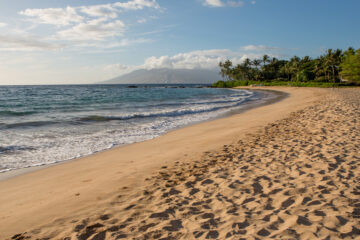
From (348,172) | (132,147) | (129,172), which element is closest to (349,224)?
(348,172)

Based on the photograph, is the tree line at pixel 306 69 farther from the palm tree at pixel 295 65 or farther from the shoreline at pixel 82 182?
the shoreline at pixel 82 182

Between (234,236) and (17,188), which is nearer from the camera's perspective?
(234,236)

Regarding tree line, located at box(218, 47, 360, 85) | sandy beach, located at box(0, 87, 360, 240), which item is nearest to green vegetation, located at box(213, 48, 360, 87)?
tree line, located at box(218, 47, 360, 85)

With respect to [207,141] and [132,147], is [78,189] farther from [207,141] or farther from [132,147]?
[207,141]

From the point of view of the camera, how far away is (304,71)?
3337 inches

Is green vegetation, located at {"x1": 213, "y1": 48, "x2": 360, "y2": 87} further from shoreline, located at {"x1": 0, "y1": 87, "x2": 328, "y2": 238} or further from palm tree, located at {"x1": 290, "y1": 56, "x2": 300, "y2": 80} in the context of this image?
shoreline, located at {"x1": 0, "y1": 87, "x2": 328, "y2": 238}

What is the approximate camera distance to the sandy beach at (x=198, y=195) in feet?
11.7

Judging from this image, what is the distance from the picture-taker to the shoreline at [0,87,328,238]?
431 centimetres

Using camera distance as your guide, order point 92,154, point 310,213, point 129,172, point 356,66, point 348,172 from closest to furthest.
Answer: point 310,213 < point 348,172 < point 129,172 < point 92,154 < point 356,66

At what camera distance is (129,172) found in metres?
6.39

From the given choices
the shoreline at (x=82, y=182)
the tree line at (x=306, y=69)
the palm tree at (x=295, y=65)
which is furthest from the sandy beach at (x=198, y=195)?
→ the palm tree at (x=295, y=65)

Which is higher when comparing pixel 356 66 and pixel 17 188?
pixel 356 66

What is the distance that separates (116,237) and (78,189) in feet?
7.84

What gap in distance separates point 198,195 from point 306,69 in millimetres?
98971
